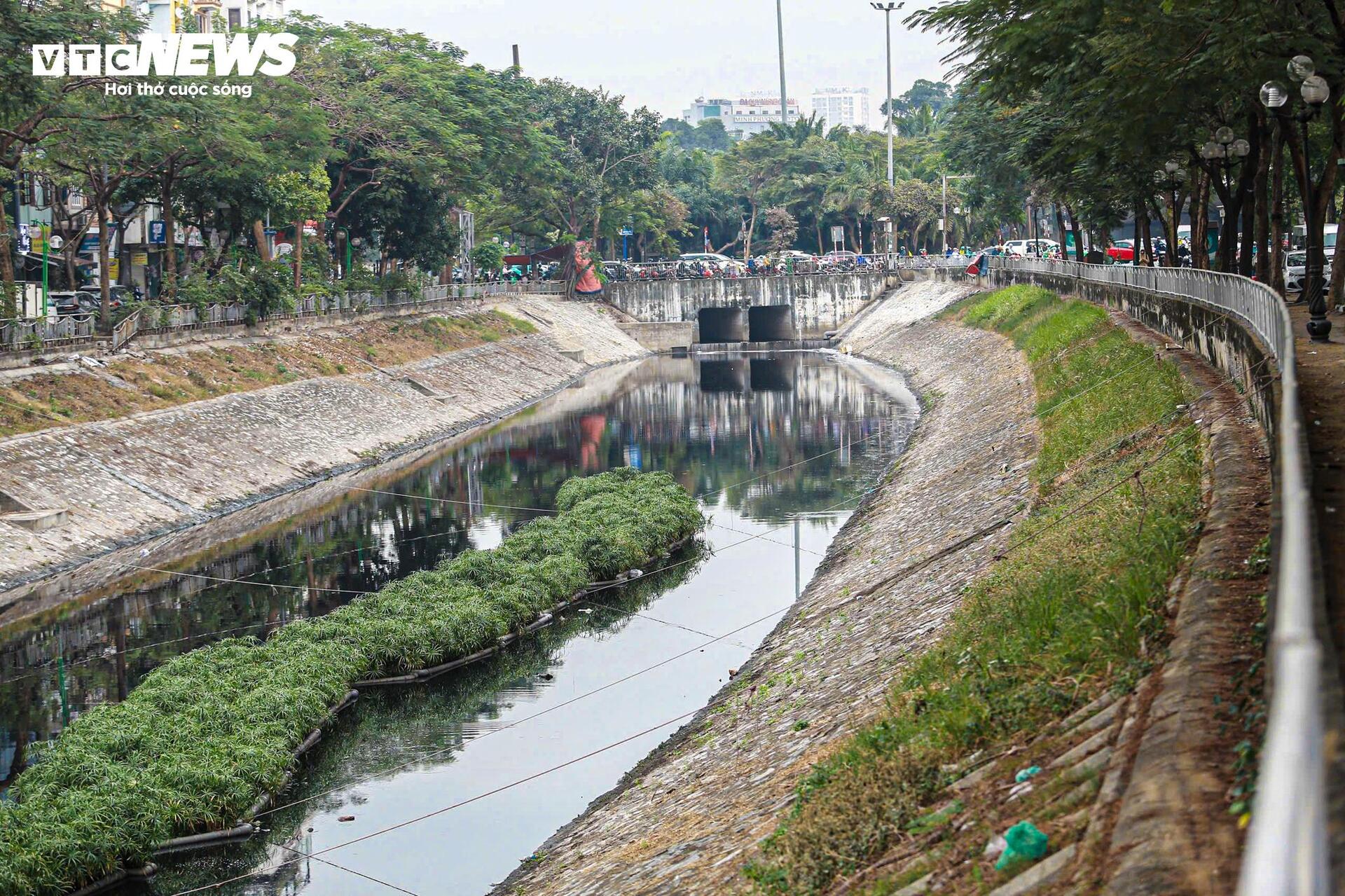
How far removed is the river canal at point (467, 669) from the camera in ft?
64.3

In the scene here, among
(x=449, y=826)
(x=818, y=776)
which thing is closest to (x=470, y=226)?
(x=449, y=826)

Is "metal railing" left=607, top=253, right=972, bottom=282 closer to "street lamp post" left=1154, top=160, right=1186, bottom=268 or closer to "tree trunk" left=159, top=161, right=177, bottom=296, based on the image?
"street lamp post" left=1154, top=160, right=1186, bottom=268

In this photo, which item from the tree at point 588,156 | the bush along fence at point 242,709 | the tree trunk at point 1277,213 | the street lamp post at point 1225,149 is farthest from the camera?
the tree at point 588,156

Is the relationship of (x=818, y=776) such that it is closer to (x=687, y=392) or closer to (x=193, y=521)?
(x=193, y=521)

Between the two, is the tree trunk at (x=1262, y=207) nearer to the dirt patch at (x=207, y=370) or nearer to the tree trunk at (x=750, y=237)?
the dirt patch at (x=207, y=370)

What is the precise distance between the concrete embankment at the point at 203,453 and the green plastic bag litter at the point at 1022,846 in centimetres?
2659

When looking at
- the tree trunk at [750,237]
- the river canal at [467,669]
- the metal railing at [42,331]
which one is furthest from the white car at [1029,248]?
the metal railing at [42,331]

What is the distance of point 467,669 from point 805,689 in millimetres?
9369

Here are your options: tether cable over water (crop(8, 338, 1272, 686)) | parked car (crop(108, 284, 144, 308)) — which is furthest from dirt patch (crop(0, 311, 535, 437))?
tether cable over water (crop(8, 338, 1272, 686))

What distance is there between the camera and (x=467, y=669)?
2714 centimetres

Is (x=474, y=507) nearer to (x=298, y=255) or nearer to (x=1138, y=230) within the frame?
(x=298, y=255)

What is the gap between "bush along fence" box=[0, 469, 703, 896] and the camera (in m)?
17.8

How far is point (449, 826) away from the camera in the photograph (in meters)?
20.1

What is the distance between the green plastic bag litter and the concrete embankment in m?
26.6
